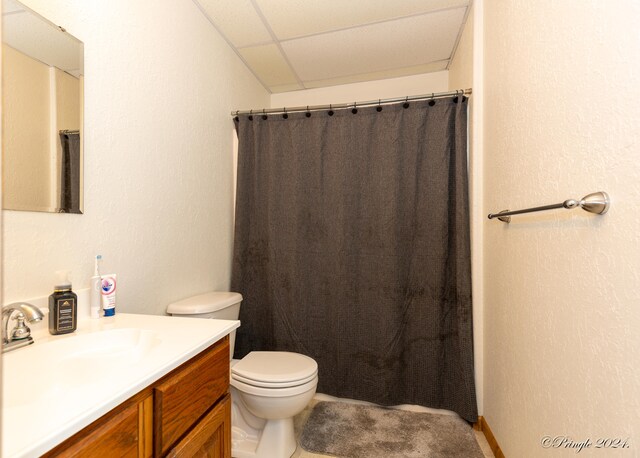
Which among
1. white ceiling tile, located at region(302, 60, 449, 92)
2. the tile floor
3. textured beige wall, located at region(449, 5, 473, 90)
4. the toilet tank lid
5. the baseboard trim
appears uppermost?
white ceiling tile, located at region(302, 60, 449, 92)

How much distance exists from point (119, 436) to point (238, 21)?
1943 mm

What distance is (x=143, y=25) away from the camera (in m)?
1.29

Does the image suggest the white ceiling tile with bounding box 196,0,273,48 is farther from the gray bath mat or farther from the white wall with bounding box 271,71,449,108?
the gray bath mat

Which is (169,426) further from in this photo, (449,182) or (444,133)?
(444,133)

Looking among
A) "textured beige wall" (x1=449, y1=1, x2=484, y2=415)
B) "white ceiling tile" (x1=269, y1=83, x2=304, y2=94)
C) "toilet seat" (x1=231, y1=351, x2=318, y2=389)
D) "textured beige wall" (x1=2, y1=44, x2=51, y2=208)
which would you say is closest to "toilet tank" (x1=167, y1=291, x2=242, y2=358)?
"toilet seat" (x1=231, y1=351, x2=318, y2=389)

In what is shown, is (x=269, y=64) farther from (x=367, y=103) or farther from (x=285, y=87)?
(x=367, y=103)

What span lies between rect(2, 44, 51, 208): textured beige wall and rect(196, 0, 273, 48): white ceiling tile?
1.03m

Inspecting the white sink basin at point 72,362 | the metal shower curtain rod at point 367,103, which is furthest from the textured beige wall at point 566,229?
the white sink basin at point 72,362

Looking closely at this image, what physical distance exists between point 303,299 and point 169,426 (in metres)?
1.22

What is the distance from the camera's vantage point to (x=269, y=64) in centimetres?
214

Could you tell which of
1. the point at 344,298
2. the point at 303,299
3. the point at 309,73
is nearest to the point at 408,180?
the point at 344,298

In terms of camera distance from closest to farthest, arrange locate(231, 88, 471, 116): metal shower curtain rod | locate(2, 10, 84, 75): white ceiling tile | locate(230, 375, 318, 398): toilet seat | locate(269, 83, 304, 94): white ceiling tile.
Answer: locate(2, 10, 84, 75): white ceiling tile, locate(230, 375, 318, 398): toilet seat, locate(231, 88, 471, 116): metal shower curtain rod, locate(269, 83, 304, 94): white ceiling tile

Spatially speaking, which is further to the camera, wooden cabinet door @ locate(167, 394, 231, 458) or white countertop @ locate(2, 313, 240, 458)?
wooden cabinet door @ locate(167, 394, 231, 458)

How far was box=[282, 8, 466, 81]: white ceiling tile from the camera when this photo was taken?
5.77 feet
